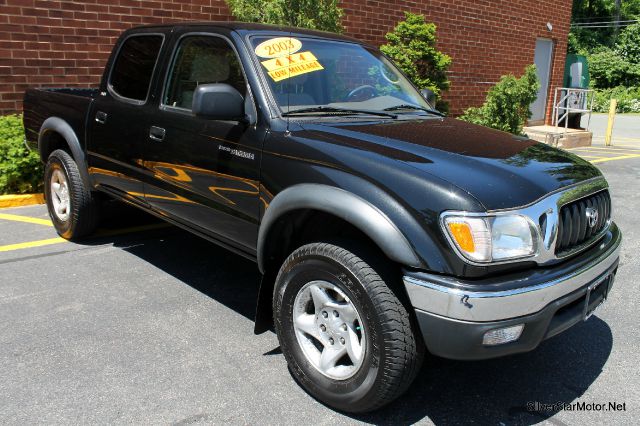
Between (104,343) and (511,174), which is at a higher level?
(511,174)

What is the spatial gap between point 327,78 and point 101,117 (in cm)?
200

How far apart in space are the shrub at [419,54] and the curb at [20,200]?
574 cm

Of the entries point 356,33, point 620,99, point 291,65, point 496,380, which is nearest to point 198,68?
point 291,65

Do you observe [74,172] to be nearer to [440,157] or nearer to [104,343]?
[104,343]

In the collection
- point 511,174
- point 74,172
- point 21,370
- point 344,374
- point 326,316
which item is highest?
point 511,174

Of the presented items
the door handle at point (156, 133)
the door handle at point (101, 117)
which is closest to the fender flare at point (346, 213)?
the door handle at point (156, 133)

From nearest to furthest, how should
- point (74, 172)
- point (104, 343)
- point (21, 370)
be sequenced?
point (21, 370) < point (104, 343) < point (74, 172)

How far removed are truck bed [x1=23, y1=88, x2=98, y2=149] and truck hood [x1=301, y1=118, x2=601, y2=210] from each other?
8.24 feet

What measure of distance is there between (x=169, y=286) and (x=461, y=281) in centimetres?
264

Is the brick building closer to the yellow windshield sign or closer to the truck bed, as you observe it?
the truck bed

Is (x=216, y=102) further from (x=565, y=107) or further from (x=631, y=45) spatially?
(x=631, y=45)

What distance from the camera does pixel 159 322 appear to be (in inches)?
148

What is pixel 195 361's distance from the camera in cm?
328

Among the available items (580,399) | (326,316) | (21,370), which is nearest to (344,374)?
(326,316)
